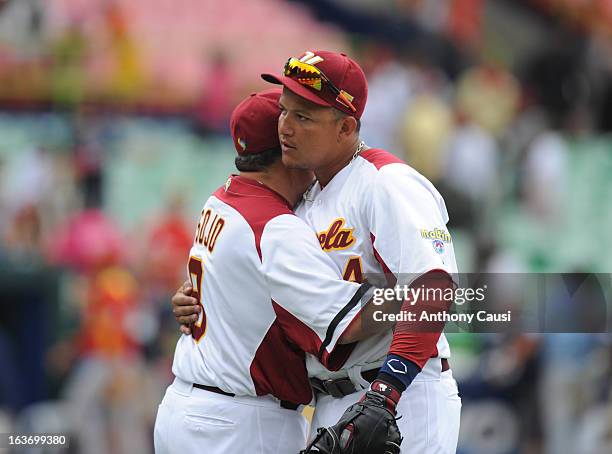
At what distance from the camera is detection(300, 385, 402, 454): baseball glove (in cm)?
385

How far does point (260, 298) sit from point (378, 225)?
0.56 m

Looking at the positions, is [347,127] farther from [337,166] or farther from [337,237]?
[337,237]

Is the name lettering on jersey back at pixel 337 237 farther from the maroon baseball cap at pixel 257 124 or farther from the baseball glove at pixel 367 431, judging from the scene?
the baseball glove at pixel 367 431

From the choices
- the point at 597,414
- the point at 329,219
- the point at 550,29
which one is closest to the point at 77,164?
the point at 597,414

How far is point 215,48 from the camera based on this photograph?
13.8 meters

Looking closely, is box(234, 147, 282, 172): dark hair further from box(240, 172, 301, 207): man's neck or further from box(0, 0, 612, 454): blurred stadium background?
box(0, 0, 612, 454): blurred stadium background

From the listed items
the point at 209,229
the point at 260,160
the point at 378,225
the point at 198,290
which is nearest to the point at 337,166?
the point at 260,160

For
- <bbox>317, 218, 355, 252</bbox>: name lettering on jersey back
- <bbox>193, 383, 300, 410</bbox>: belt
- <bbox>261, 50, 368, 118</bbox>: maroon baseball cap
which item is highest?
<bbox>261, 50, 368, 118</bbox>: maroon baseball cap

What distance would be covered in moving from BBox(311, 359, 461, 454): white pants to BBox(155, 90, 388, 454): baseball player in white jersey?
288 millimetres

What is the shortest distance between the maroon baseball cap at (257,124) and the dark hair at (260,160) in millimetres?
18

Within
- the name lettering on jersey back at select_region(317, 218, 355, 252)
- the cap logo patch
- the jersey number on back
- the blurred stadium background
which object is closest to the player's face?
the cap logo patch

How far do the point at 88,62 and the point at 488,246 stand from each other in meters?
5.27

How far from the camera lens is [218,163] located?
41.7 feet

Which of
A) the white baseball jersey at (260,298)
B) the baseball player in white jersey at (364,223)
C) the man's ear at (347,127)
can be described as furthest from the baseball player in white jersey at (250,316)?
the man's ear at (347,127)
